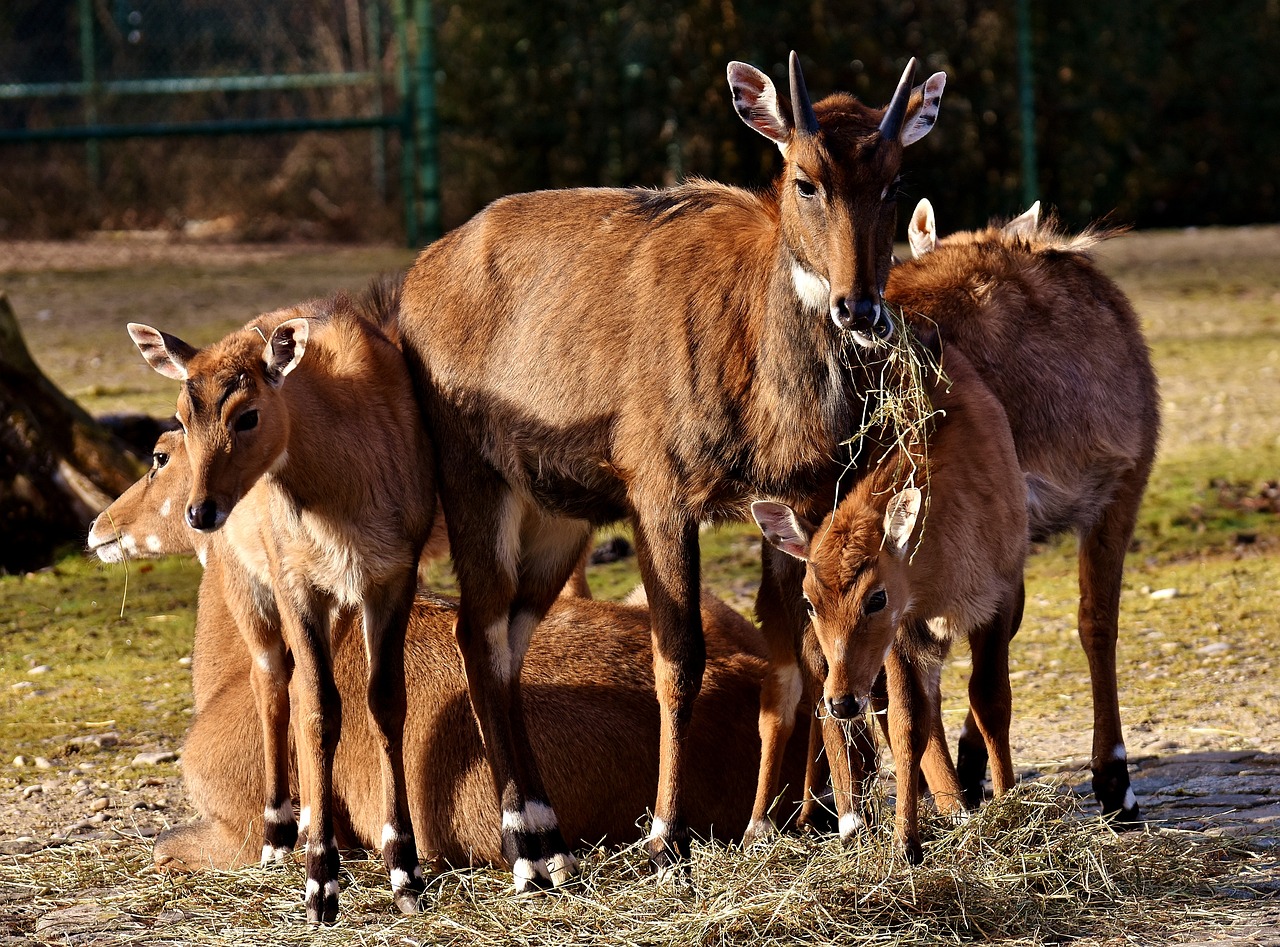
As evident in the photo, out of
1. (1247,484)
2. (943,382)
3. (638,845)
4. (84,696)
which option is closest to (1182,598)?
(1247,484)

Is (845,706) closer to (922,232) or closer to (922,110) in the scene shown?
(922,110)

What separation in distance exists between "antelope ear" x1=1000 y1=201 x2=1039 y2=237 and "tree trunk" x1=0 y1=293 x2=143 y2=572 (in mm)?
4760

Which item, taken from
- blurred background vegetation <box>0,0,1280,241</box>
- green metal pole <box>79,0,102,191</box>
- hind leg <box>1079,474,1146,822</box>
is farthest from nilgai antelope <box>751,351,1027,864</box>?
green metal pole <box>79,0,102,191</box>

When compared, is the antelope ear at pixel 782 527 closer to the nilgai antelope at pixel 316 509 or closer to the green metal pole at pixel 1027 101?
the nilgai antelope at pixel 316 509

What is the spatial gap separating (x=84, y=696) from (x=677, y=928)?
3.29 meters

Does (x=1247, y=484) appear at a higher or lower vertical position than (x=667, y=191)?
lower

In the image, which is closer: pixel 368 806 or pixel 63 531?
pixel 368 806

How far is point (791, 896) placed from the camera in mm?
4590

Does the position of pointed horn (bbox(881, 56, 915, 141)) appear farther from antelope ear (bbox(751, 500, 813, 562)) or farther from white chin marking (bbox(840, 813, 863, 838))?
white chin marking (bbox(840, 813, 863, 838))

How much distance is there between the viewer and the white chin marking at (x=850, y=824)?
4.93 m

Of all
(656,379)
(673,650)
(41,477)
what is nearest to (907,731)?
(673,650)

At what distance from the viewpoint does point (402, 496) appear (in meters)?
5.26

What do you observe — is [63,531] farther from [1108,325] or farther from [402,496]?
[1108,325]

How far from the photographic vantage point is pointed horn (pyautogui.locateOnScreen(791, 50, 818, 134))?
4448 mm
